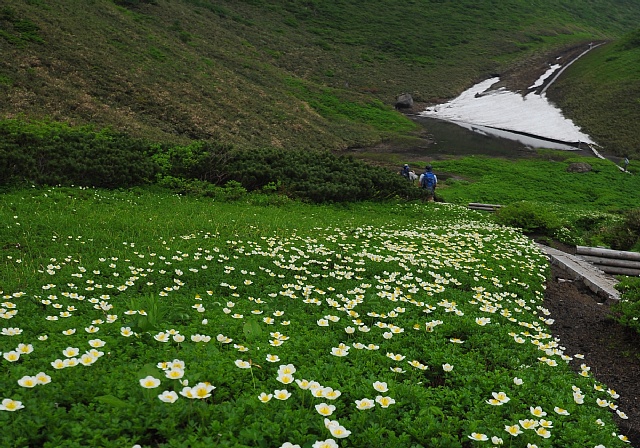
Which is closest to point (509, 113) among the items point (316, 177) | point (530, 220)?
point (530, 220)

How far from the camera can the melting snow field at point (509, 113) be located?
49.2m

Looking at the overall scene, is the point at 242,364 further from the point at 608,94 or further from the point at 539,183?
the point at 608,94

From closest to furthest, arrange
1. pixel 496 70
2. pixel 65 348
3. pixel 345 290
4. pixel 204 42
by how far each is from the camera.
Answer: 1. pixel 65 348
2. pixel 345 290
3. pixel 204 42
4. pixel 496 70

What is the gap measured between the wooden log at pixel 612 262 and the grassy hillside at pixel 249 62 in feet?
67.1

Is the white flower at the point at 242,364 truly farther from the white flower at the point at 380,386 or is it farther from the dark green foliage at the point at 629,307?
the dark green foliage at the point at 629,307

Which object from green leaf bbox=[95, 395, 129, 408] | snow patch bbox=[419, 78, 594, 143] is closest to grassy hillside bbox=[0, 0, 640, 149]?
snow patch bbox=[419, 78, 594, 143]

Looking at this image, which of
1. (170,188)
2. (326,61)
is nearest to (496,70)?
(326,61)

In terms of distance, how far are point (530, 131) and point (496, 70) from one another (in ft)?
109

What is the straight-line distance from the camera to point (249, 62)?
4859cm

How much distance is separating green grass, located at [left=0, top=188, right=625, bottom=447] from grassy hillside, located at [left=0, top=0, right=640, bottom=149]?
1647 centimetres

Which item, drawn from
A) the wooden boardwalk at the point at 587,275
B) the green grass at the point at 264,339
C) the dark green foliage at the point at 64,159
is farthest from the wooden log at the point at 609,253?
the dark green foliage at the point at 64,159

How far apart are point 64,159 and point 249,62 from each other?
38503 mm

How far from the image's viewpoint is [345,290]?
6.75 metres

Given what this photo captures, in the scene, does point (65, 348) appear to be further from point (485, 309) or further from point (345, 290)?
point (485, 309)
